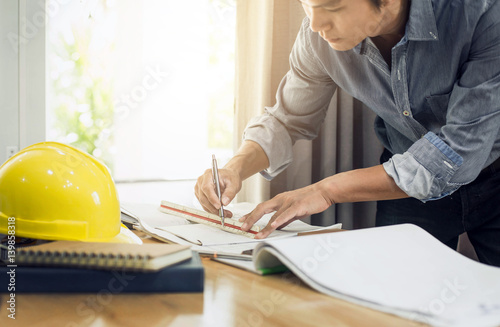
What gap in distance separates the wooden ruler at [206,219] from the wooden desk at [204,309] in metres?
0.35

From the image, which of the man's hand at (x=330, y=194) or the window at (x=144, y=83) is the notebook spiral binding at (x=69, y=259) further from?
the window at (x=144, y=83)

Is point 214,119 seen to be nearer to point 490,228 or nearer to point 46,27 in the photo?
point 46,27

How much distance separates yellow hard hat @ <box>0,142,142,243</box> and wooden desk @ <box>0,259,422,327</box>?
0.13 metres

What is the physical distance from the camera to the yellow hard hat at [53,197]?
672 mm

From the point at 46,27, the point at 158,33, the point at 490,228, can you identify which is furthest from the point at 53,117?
the point at 490,228

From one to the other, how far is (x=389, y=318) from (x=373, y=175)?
546 millimetres

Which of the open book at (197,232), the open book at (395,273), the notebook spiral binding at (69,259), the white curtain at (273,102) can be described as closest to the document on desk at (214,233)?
the open book at (197,232)

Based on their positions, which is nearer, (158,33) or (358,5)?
(358,5)

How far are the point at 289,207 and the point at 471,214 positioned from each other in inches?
22.9

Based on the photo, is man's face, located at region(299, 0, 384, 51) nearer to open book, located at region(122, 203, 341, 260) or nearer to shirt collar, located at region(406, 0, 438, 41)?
shirt collar, located at region(406, 0, 438, 41)

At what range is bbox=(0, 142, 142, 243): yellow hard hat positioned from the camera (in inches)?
26.5

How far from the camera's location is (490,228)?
50.0 inches

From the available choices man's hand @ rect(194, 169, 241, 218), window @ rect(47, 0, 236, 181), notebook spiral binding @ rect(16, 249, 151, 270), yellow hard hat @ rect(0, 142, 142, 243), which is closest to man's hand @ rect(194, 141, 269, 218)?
man's hand @ rect(194, 169, 241, 218)

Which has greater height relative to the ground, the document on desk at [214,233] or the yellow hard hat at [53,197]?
the yellow hard hat at [53,197]
